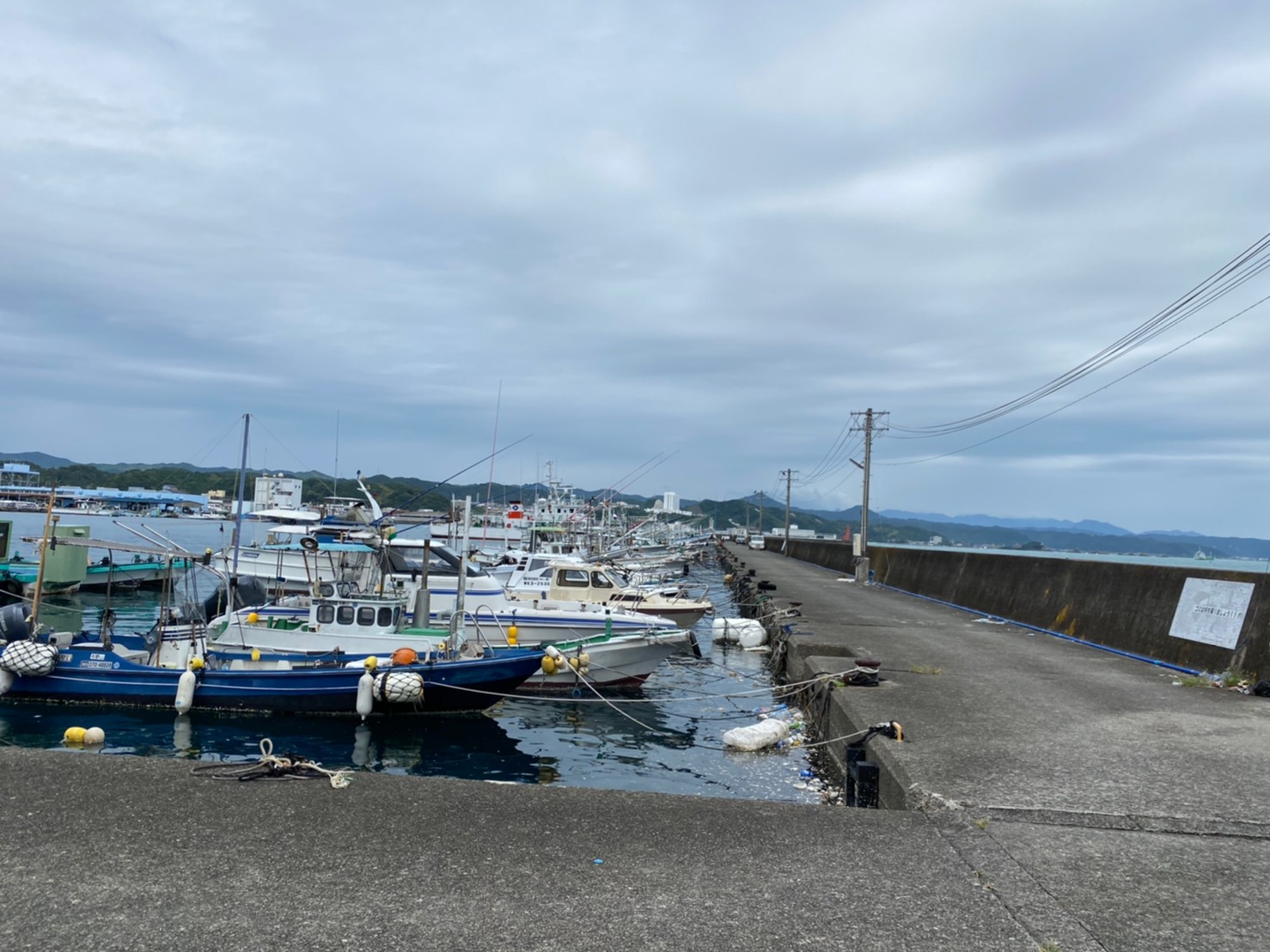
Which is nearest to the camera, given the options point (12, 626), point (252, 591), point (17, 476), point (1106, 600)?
point (1106, 600)

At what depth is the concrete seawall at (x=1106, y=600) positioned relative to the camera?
34.2 ft

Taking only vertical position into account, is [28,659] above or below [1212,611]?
below

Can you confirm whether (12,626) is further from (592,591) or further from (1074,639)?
(1074,639)

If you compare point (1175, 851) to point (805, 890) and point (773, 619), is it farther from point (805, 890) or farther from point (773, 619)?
point (773, 619)

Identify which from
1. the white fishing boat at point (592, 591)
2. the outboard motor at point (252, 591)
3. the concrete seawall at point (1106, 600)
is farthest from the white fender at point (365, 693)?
the outboard motor at point (252, 591)

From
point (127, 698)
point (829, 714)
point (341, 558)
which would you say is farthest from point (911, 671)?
point (127, 698)

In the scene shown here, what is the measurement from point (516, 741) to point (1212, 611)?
389 inches

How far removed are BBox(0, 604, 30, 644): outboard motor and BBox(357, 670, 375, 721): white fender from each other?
21.4ft

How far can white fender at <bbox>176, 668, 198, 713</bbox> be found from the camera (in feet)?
46.0

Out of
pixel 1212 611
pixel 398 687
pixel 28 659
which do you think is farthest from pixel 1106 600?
pixel 28 659

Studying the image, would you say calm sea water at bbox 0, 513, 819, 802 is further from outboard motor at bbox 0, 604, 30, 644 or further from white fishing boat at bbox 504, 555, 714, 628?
white fishing boat at bbox 504, 555, 714, 628

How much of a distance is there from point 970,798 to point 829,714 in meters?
4.87

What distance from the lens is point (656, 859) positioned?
15.2 ft

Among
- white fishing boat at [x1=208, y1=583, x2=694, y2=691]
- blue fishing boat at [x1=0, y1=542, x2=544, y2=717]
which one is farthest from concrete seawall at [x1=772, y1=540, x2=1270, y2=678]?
blue fishing boat at [x1=0, y1=542, x2=544, y2=717]
